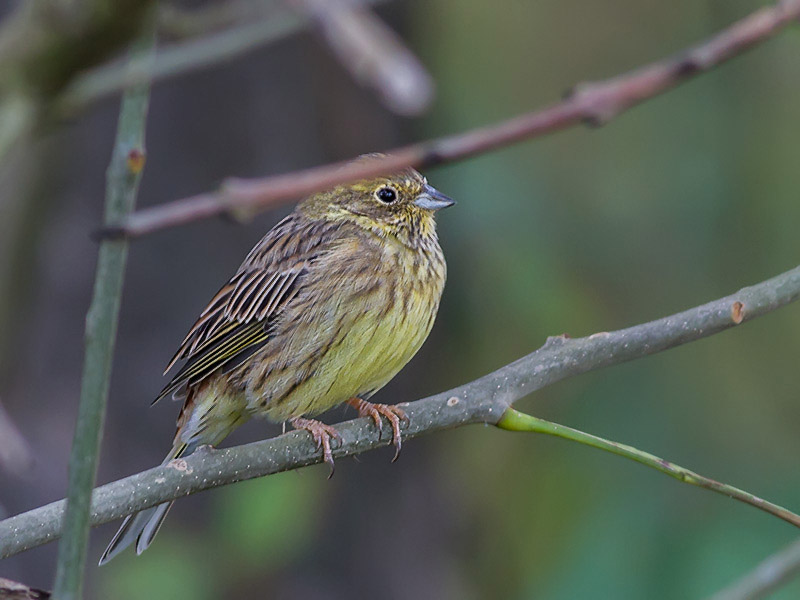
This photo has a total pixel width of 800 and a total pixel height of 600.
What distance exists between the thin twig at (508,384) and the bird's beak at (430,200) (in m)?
1.35

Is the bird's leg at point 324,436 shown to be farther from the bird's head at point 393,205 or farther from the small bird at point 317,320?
the bird's head at point 393,205

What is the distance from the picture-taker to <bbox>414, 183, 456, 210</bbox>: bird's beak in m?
4.05

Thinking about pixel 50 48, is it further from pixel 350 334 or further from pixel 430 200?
pixel 430 200

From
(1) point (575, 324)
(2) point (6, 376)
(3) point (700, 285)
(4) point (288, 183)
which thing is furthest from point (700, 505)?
(4) point (288, 183)

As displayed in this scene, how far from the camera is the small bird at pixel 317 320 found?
11.9 ft

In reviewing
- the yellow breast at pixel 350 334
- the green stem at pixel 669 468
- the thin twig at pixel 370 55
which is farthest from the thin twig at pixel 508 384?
the thin twig at pixel 370 55

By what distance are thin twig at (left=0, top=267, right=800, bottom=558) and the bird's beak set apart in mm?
1351

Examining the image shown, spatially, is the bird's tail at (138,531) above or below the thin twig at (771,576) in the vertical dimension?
above

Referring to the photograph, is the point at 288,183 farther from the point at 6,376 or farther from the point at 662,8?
the point at 662,8

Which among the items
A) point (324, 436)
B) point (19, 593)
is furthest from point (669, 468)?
point (19, 593)

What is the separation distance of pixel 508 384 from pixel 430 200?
1.52m

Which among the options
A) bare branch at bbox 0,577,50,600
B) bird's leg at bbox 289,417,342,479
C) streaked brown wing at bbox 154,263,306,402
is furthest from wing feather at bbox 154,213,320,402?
bare branch at bbox 0,577,50,600

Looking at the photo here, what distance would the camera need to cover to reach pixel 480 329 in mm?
6340

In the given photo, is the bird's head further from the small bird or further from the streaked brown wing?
the streaked brown wing
